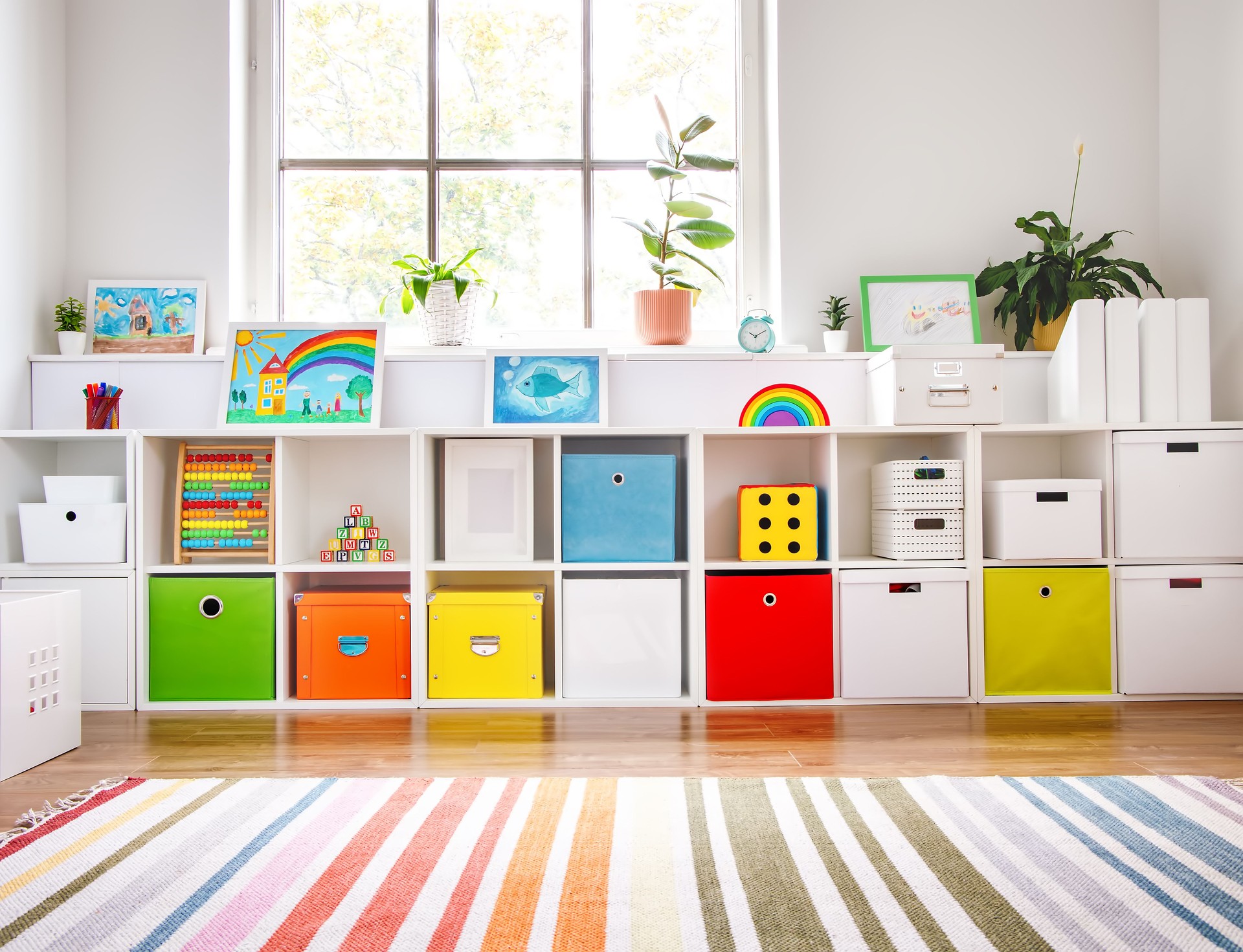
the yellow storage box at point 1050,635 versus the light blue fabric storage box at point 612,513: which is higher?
the light blue fabric storage box at point 612,513

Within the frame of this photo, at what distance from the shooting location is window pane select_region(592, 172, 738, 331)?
3018mm

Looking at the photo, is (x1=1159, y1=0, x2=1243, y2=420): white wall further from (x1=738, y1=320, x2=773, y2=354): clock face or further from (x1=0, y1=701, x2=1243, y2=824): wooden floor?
(x1=738, y1=320, x2=773, y2=354): clock face

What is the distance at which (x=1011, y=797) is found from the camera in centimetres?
161

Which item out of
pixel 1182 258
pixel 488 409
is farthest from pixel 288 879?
pixel 1182 258

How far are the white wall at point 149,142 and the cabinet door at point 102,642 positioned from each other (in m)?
0.98

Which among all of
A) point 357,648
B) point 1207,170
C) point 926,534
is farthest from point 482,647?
point 1207,170

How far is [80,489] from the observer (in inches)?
95.7

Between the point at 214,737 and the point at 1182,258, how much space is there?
3.32m

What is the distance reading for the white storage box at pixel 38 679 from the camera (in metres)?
1.79

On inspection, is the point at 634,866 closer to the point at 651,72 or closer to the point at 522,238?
the point at 522,238

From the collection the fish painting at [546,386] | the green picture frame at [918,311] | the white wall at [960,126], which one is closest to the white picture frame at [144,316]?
the fish painting at [546,386]

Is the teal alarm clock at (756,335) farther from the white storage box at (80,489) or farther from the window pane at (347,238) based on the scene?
the white storage box at (80,489)

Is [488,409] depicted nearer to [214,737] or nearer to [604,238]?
[604,238]

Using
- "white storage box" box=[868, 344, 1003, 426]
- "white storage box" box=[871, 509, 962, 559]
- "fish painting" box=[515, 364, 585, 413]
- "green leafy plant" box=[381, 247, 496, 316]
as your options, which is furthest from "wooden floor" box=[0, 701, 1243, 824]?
"green leafy plant" box=[381, 247, 496, 316]
